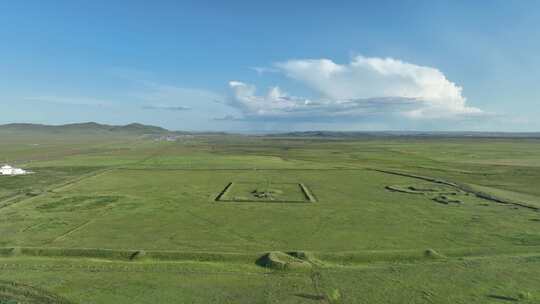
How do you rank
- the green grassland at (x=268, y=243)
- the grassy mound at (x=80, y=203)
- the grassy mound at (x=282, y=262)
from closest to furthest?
the green grassland at (x=268, y=243)
the grassy mound at (x=282, y=262)
the grassy mound at (x=80, y=203)

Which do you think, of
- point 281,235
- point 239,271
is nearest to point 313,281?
point 239,271

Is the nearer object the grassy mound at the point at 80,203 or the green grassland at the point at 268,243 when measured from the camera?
the green grassland at the point at 268,243

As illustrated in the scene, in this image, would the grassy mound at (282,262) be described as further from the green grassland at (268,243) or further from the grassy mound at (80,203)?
the grassy mound at (80,203)

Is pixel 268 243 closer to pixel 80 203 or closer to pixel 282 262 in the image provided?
pixel 282 262

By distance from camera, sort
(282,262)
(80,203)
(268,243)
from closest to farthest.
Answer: (282,262), (268,243), (80,203)

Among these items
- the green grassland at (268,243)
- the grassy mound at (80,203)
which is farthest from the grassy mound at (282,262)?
the grassy mound at (80,203)

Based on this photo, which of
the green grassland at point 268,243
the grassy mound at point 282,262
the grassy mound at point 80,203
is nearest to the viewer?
the green grassland at point 268,243

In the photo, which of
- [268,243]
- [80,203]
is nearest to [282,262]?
[268,243]

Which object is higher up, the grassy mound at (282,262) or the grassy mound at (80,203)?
the grassy mound at (80,203)

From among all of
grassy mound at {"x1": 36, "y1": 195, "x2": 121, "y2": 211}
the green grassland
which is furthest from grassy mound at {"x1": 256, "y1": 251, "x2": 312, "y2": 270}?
grassy mound at {"x1": 36, "y1": 195, "x2": 121, "y2": 211}
